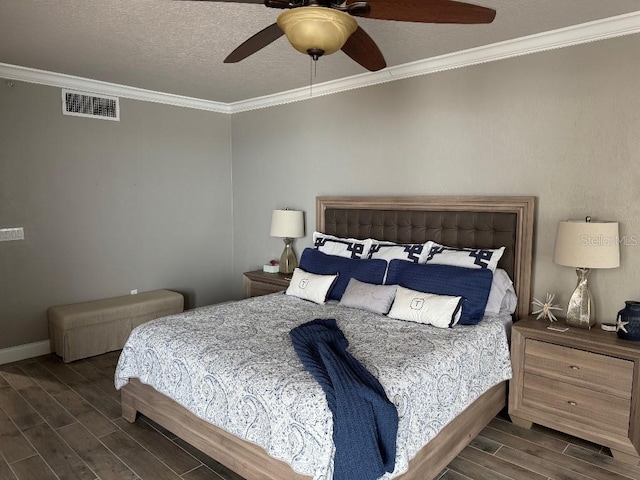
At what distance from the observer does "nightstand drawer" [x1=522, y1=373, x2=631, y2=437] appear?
8.13 feet

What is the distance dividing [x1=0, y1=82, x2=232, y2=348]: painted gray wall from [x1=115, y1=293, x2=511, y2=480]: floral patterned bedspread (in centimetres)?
186

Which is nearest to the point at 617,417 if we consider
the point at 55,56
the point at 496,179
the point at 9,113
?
the point at 496,179

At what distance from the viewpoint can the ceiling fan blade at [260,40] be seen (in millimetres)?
1977

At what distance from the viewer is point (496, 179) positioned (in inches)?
128

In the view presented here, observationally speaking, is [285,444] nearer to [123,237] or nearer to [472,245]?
[472,245]

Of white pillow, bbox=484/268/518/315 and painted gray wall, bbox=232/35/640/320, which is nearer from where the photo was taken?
painted gray wall, bbox=232/35/640/320

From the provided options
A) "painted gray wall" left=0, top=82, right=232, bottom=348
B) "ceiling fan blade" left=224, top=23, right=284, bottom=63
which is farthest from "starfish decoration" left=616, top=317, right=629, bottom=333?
"painted gray wall" left=0, top=82, right=232, bottom=348

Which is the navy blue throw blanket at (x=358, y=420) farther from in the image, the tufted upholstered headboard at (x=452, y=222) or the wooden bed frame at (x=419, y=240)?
the tufted upholstered headboard at (x=452, y=222)

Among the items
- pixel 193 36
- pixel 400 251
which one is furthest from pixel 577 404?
pixel 193 36

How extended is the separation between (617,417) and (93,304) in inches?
166

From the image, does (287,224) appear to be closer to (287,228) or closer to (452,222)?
(287,228)

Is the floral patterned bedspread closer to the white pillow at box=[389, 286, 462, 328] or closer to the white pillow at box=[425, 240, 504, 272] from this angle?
the white pillow at box=[389, 286, 462, 328]

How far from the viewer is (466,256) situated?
3139 millimetres

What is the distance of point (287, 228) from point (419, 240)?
4.70ft
